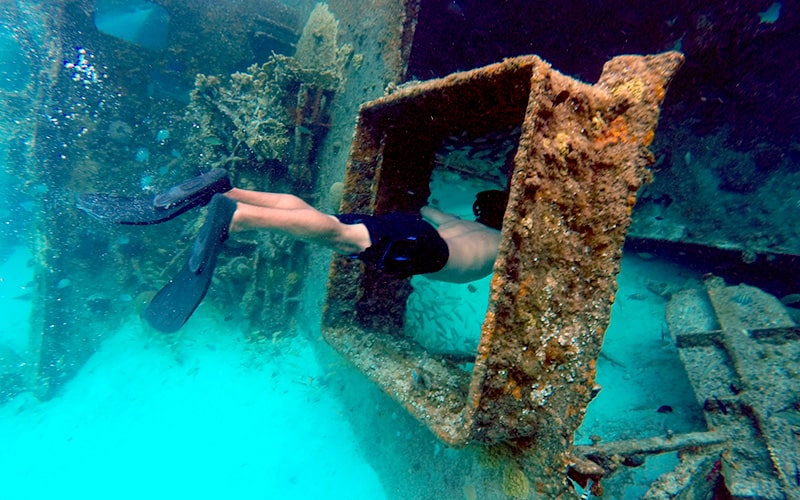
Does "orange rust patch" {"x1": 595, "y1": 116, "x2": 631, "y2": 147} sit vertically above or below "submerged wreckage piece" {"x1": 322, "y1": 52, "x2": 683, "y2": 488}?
above

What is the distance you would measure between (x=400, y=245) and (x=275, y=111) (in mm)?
4831

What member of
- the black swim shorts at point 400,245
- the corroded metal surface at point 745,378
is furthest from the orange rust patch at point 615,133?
the corroded metal surface at point 745,378

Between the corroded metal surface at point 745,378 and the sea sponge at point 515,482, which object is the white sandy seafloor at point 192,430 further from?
the corroded metal surface at point 745,378

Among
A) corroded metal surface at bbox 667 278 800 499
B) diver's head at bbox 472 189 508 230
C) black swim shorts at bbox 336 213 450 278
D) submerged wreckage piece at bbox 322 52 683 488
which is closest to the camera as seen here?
submerged wreckage piece at bbox 322 52 683 488

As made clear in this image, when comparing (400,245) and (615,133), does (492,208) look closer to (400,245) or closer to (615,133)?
(400,245)

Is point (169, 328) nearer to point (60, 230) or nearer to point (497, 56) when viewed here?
point (497, 56)

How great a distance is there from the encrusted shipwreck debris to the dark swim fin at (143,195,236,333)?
13.4ft

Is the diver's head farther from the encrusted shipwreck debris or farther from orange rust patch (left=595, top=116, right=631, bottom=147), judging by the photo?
the encrusted shipwreck debris

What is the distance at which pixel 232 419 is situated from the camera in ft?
21.9

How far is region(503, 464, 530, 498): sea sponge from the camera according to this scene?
7.38 ft

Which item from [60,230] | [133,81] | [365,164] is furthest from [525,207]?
[60,230]

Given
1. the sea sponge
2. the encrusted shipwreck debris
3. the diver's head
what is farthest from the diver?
the encrusted shipwreck debris

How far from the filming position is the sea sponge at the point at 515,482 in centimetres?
225

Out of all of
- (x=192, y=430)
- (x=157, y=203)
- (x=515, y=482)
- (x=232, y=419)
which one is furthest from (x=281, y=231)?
(x=192, y=430)
